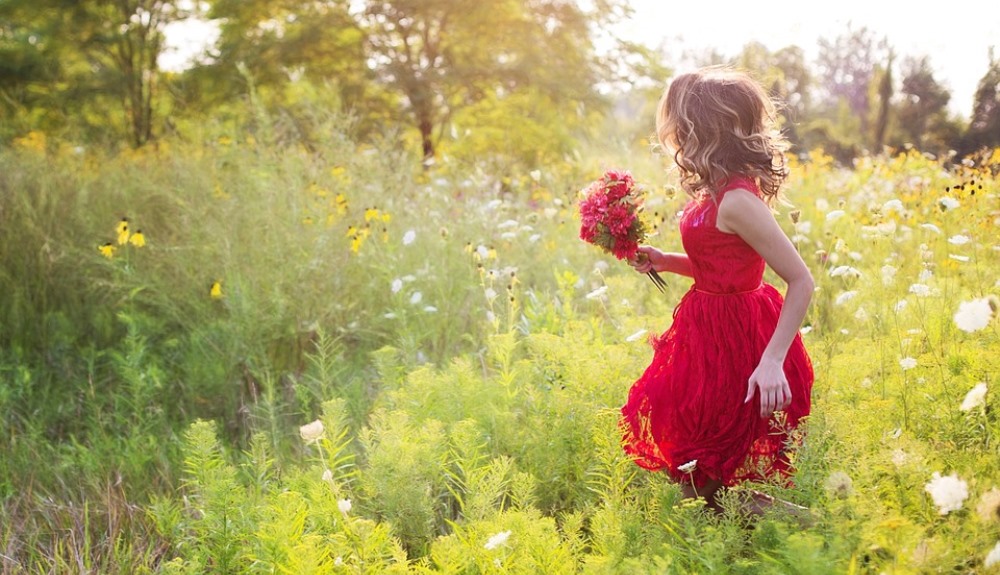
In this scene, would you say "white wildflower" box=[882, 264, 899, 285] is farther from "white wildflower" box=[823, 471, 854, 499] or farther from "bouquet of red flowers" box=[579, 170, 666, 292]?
"white wildflower" box=[823, 471, 854, 499]

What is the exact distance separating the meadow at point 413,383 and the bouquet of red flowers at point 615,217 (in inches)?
12.7

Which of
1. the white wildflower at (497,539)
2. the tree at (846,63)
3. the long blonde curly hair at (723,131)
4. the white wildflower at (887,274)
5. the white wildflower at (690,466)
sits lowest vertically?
the tree at (846,63)

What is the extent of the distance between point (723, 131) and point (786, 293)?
1.65ft

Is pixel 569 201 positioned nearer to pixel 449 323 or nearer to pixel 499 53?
pixel 449 323

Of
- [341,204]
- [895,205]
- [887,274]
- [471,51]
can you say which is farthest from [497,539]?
[471,51]

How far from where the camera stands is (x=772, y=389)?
6.52 ft

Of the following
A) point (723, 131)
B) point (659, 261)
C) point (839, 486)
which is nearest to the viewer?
point (839, 486)

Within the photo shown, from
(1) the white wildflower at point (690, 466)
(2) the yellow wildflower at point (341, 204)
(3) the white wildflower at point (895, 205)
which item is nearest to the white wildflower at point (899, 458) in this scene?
(1) the white wildflower at point (690, 466)

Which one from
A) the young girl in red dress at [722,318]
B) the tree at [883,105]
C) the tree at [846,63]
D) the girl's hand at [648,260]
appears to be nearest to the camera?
the young girl in red dress at [722,318]

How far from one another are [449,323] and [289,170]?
4.81 ft

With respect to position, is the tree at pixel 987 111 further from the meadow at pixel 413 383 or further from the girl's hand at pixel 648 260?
the girl's hand at pixel 648 260

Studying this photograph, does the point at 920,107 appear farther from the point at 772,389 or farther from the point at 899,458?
the point at 899,458

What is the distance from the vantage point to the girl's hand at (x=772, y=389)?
1.99m

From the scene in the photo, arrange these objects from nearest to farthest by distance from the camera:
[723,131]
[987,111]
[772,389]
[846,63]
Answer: [772,389], [723,131], [987,111], [846,63]
